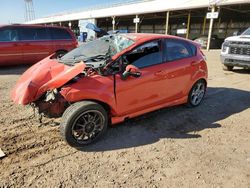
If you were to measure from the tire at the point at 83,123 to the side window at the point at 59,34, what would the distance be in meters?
7.68

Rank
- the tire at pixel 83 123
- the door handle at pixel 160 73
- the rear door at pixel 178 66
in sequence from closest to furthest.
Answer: the tire at pixel 83 123 → the door handle at pixel 160 73 → the rear door at pixel 178 66

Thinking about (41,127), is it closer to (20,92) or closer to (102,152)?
(20,92)

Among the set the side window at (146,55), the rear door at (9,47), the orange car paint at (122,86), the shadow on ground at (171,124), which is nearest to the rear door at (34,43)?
the rear door at (9,47)

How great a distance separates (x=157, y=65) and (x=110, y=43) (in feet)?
3.32

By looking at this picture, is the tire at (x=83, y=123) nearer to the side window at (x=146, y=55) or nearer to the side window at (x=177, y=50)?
the side window at (x=146, y=55)

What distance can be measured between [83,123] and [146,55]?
1666 millimetres

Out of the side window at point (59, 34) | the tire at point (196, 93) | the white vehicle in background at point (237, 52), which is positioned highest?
the side window at point (59, 34)

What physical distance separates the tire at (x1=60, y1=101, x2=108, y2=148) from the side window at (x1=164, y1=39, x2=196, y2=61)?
1781 millimetres

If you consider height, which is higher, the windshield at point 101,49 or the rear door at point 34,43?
the windshield at point 101,49

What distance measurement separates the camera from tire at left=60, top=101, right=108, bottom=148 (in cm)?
337

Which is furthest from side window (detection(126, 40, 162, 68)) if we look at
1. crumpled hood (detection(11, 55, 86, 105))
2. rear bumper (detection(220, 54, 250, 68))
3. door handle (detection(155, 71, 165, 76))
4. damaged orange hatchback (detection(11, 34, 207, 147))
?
rear bumper (detection(220, 54, 250, 68))

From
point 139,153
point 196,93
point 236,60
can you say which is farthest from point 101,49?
point 236,60

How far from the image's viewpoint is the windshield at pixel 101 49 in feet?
13.4

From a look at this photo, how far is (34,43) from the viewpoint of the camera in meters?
9.73
